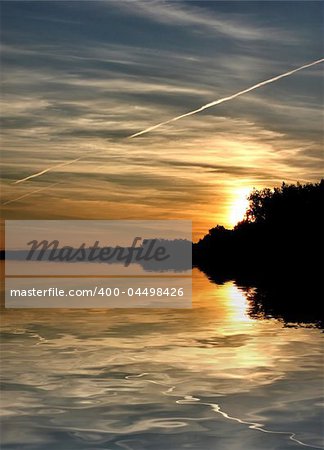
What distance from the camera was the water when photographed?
1151cm

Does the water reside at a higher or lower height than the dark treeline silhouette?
lower

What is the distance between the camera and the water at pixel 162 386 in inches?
453

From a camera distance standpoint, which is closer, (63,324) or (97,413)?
(97,413)

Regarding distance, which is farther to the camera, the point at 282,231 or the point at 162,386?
the point at 282,231

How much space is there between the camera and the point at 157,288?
158 feet

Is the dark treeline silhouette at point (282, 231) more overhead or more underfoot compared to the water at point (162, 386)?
more overhead

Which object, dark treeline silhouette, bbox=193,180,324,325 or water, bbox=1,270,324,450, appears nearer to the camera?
water, bbox=1,270,324,450

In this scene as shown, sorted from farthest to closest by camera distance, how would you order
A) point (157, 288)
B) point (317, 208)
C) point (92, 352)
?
point (317, 208) → point (157, 288) → point (92, 352)

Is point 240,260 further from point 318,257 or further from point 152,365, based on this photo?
point 152,365

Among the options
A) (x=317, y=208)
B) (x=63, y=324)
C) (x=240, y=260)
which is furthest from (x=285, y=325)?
(x=240, y=260)

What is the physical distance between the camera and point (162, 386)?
14914 millimetres

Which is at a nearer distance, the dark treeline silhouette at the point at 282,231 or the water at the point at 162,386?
the water at the point at 162,386

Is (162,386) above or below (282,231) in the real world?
below

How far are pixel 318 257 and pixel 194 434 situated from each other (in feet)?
282
